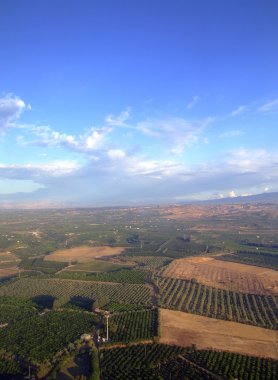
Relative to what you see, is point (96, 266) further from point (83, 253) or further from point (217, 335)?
point (217, 335)

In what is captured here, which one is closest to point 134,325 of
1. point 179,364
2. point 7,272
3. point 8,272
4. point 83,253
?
point 179,364

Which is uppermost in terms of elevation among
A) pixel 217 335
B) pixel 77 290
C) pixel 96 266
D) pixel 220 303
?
pixel 96 266

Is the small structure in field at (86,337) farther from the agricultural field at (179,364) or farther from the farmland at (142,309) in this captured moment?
the agricultural field at (179,364)

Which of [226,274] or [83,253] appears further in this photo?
[83,253]

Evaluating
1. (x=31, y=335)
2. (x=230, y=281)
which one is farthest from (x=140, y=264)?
(x=31, y=335)

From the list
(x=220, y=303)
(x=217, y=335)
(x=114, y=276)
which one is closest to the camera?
(x=217, y=335)

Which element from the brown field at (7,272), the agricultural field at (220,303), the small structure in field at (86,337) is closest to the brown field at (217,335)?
the agricultural field at (220,303)
